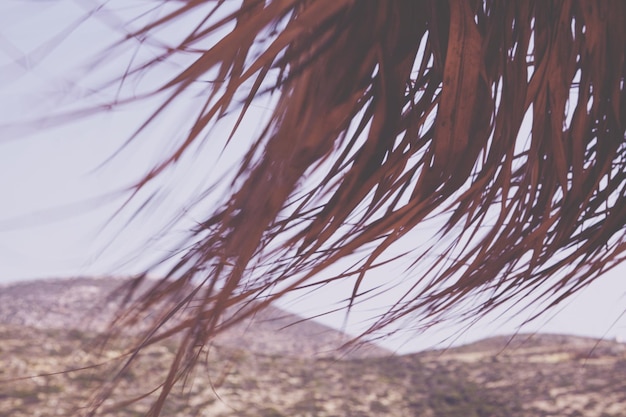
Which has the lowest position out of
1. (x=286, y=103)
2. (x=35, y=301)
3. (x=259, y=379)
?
(x=286, y=103)

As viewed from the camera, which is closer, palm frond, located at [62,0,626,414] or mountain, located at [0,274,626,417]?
palm frond, located at [62,0,626,414]

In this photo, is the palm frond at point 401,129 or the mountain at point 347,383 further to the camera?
the mountain at point 347,383

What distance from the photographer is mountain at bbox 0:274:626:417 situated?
4.43 metres

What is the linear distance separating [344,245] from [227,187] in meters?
0.12

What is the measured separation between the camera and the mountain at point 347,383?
14.5 ft

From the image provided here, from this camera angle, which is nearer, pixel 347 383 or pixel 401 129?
pixel 401 129

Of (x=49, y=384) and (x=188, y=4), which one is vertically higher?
(x=49, y=384)

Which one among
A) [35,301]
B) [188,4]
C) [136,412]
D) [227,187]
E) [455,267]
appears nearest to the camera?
[188,4]

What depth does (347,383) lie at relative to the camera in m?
5.23

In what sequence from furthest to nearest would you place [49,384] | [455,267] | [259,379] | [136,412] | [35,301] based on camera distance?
[35,301] < [259,379] < [49,384] < [136,412] < [455,267]

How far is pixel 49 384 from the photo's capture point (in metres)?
4.52

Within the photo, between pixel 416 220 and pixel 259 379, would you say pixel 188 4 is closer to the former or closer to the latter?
pixel 416 220

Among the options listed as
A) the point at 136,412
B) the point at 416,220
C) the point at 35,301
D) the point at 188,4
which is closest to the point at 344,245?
the point at 416,220

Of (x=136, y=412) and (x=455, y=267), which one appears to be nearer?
(x=455, y=267)
